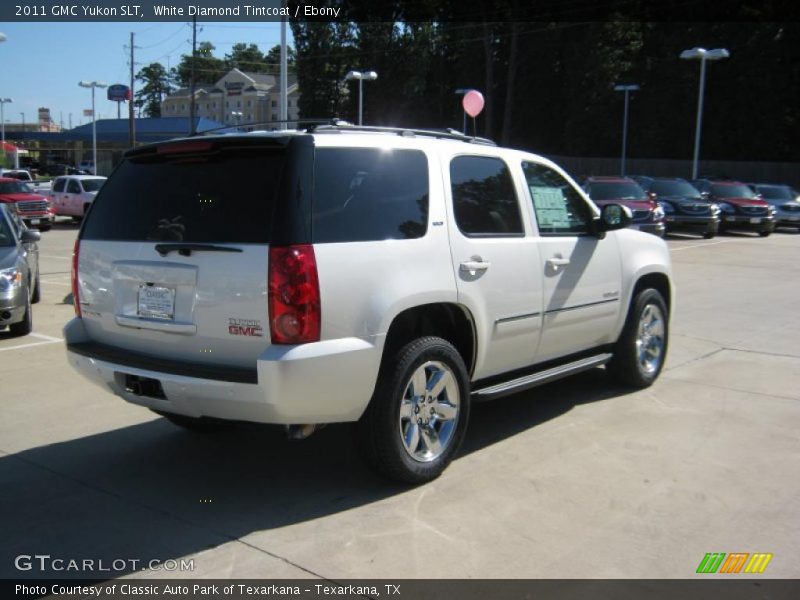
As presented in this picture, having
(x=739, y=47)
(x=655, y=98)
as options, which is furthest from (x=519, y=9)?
(x=739, y=47)

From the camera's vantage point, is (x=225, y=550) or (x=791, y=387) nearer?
(x=225, y=550)

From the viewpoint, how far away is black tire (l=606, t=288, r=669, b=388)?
6430 millimetres

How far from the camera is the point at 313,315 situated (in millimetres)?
3883

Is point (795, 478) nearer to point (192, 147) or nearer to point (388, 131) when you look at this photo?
point (388, 131)

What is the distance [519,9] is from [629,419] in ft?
198

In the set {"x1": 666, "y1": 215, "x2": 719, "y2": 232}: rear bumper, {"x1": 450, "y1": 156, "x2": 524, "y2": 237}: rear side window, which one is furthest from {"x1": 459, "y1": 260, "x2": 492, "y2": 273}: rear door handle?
{"x1": 666, "y1": 215, "x2": 719, "y2": 232}: rear bumper

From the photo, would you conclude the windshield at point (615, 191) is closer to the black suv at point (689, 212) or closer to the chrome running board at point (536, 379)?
the black suv at point (689, 212)

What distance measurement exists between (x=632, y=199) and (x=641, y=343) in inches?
614

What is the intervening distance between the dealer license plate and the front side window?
8.58ft

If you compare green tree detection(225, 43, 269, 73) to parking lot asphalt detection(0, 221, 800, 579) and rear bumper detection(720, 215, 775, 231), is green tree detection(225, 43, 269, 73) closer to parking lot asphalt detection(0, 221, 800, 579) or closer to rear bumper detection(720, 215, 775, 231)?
rear bumper detection(720, 215, 775, 231)

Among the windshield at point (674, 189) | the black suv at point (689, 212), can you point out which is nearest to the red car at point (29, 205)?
the black suv at point (689, 212)

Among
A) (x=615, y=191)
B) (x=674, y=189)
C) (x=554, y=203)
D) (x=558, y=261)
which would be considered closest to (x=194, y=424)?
(x=558, y=261)

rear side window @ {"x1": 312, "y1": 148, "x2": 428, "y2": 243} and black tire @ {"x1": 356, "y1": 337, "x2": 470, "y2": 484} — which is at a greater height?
rear side window @ {"x1": 312, "y1": 148, "x2": 428, "y2": 243}

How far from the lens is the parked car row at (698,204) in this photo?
21297 millimetres
